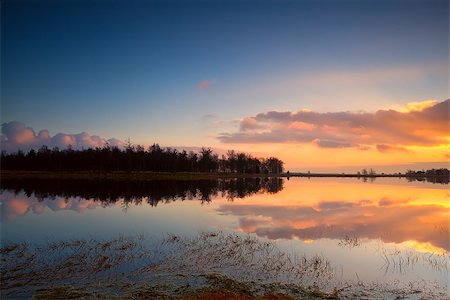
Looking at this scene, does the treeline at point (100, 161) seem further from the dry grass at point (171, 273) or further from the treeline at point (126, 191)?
the dry grass at point (171, 273)

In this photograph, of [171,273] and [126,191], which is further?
[126,191]

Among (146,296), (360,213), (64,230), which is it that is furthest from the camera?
(360,213)

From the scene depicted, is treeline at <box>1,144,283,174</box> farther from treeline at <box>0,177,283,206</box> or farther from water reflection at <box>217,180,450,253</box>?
water reflection at <box>217,180,450,253</box>

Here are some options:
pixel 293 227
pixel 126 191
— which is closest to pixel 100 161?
pixel 126 191

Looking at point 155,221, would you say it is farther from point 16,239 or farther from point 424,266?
point 424,266

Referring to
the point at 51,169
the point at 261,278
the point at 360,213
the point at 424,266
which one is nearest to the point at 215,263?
the point at 261,278

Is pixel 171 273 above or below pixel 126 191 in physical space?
below

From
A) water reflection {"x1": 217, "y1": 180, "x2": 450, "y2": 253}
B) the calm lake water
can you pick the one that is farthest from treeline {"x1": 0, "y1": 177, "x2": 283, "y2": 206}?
water reflection {"x1": 217, "y1": 180, "x2": 450, "y2": 253}

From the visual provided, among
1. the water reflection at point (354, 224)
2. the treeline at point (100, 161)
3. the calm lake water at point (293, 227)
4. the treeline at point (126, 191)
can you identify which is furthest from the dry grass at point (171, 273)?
the treeline at point (100, 161)

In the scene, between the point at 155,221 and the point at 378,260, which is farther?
the point at 155,221

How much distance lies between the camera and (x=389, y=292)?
53.8 ft

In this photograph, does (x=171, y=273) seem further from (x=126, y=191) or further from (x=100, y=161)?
(x=100, y=161)

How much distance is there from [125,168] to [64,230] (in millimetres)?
136139

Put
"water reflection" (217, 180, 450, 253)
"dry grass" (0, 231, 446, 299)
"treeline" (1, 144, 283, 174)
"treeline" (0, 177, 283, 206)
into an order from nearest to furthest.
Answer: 1. "dry grass" (0, 231, 446, 299)
2. "water reflection" (217, 180, 450, 253)
3. "treeline" (0, 177, 283, 206)
4. "treeline" (1, 144, 283, 174)
